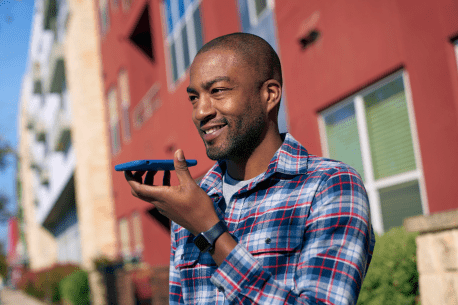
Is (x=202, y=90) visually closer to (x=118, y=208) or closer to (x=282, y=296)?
(x=282, y=296)

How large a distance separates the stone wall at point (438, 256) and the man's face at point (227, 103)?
211cm

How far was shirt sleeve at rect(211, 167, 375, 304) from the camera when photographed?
1505mm

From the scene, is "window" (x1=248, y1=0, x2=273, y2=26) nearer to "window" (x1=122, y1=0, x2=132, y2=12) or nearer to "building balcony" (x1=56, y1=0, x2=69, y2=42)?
"window" (x1=122, y1=0, x2=132, y2=12)

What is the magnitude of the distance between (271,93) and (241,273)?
0.84 metres

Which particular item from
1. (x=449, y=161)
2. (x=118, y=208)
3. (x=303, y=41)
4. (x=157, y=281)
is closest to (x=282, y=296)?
(x=449, y=161)

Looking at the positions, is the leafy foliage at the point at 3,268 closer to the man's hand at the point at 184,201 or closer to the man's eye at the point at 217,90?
Answer: the man's eye at the point at 217,90

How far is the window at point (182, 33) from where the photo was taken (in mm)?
10859

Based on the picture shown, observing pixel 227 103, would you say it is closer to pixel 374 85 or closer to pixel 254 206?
pixel 254 206

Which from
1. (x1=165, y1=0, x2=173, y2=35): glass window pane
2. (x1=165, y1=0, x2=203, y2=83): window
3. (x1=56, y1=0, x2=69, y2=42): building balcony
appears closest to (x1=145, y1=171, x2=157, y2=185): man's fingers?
(x1=165, y1=0, x2=203, y2=83): window

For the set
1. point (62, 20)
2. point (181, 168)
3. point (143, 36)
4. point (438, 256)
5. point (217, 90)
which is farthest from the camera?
point (62, 20)

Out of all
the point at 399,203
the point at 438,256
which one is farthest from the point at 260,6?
the point at 438,256

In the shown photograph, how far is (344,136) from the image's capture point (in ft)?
20.6

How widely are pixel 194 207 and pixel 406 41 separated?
14.1 feet

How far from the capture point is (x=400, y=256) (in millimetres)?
3984
